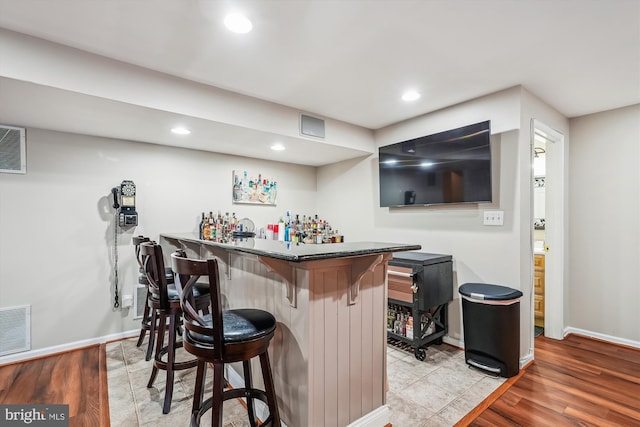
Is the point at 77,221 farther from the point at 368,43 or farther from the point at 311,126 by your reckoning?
the point at 368,43

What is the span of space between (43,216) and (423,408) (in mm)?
3642

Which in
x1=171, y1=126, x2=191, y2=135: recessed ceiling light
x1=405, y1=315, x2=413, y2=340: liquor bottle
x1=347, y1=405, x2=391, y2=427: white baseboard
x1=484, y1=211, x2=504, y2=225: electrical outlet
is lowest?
x1=347, y1=405, x2=391, y2=427: white baseboard

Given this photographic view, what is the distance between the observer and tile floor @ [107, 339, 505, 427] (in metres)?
1.95

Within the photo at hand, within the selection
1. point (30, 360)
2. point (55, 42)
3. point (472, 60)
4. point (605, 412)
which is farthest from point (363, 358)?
point (30, 360)

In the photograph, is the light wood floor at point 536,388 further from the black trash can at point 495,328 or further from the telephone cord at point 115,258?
the telephone cord at point 115,258

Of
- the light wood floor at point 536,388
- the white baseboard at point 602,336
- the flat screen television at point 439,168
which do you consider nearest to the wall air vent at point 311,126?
the flat screen television at point 439,168

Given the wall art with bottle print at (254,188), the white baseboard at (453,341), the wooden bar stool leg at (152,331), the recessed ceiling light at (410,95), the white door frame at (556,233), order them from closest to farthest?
the wooden bar stool leg at (152,331), the recessed ceiling light at (410,95), the white baseboard at (453,341), the white door frame at (556,233), the wall art with bottle print at (254,188)

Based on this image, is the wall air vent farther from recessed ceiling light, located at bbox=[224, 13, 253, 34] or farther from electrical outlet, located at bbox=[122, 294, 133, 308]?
electrical outlet, located at bbox=[122, 294, 133, 308]

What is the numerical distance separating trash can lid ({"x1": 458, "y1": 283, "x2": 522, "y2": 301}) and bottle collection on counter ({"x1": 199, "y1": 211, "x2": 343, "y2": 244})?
2.00 meters

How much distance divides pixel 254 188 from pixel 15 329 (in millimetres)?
2752

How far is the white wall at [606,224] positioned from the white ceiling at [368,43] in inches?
17.3

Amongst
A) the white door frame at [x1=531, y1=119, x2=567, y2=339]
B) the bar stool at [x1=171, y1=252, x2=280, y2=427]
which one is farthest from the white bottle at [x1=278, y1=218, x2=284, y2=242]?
the white door frame at [x1=531, y1=119, x2=567, y2=339]

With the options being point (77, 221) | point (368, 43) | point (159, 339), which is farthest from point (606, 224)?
point (77, 221)

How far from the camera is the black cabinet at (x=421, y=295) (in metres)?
2.79
